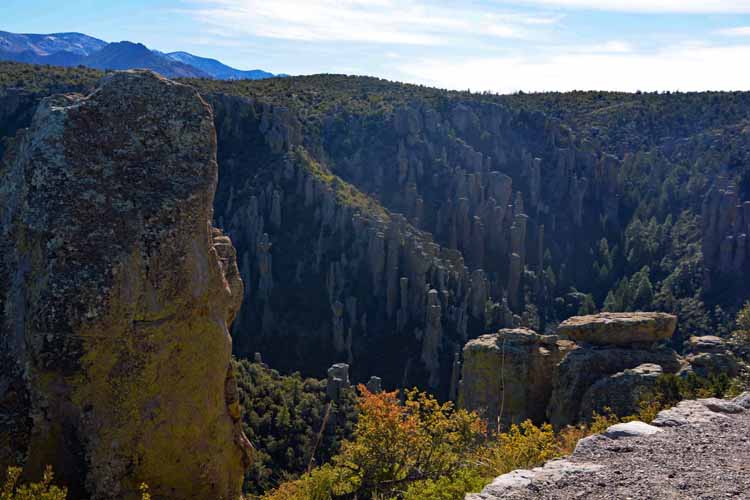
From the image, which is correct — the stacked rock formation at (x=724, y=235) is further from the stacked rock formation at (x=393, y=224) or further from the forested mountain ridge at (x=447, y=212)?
the stacked rock formation at (x=393, y=224)

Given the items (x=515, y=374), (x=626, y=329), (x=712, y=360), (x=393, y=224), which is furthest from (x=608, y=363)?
(x=393, y=224)

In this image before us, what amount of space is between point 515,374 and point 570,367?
2.08 meters

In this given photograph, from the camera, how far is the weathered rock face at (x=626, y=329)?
19.7m

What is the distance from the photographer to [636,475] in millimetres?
7477

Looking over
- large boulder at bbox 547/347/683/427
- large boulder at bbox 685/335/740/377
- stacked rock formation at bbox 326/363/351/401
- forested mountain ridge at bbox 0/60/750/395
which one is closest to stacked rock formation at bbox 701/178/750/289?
forested mountain ridge at bbox 0/60/750/395

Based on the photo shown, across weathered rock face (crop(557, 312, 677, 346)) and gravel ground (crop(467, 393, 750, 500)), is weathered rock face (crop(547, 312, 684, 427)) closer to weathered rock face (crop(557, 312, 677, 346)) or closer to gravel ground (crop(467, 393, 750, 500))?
weathered rock face (crop(557, 312, 677, 346))

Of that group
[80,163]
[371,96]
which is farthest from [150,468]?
[371,96]

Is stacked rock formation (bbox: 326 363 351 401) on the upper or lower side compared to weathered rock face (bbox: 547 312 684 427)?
lower

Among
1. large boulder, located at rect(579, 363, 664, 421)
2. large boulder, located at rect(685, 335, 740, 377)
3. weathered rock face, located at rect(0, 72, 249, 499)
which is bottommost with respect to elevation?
large boulder, located at rect(579, 363, 664, 421)

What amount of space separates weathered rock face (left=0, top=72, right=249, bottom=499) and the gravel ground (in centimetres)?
365

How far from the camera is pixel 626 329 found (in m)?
19.7

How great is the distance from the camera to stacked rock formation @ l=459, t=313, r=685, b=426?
17.6 metres

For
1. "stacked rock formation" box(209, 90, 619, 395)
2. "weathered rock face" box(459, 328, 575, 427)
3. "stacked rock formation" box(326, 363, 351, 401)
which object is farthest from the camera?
"stacked rock formation" box(209, 90, 619, 395)

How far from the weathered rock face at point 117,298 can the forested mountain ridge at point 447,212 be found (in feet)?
103
